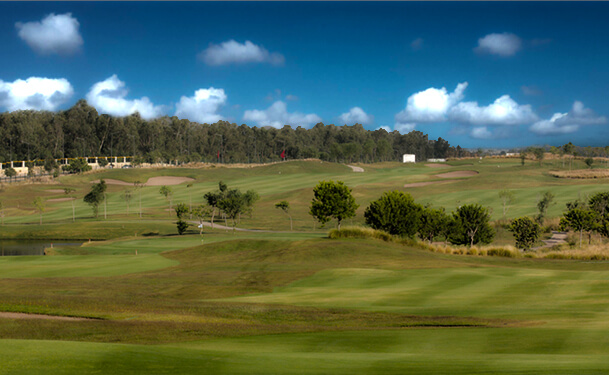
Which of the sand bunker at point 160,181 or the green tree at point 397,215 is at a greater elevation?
the sand bunker at point 160,181

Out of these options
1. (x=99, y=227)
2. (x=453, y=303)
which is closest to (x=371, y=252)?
(x=453, y=303)

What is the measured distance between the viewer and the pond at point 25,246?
6428 cm

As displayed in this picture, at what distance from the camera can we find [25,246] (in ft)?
231

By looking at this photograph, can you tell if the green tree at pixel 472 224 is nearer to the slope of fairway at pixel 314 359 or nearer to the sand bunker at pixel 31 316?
the slope of fairway at pixel 314 359

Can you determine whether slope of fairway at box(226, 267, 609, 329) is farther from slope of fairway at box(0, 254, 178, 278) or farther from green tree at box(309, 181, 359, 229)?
green tree at box(309, 181, 359, 229)

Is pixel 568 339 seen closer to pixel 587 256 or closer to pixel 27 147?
pixel 587 256

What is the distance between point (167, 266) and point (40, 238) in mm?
49446

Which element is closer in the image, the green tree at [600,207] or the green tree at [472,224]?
the green tree at [600,207]

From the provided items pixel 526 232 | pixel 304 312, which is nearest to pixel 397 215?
pixel 526 232

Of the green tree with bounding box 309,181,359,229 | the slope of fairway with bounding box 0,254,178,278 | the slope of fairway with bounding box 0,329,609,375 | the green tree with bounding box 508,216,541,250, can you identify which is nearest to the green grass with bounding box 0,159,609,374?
the slope of fairway with bounding box 0,329,609,375

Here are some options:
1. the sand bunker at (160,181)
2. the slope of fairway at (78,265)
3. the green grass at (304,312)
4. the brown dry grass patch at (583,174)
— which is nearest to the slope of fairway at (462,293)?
the green grass at (304,312)

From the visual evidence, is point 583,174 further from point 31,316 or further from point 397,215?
point 31,316

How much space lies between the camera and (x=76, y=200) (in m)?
121

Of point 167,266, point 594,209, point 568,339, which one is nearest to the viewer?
point 568,339
